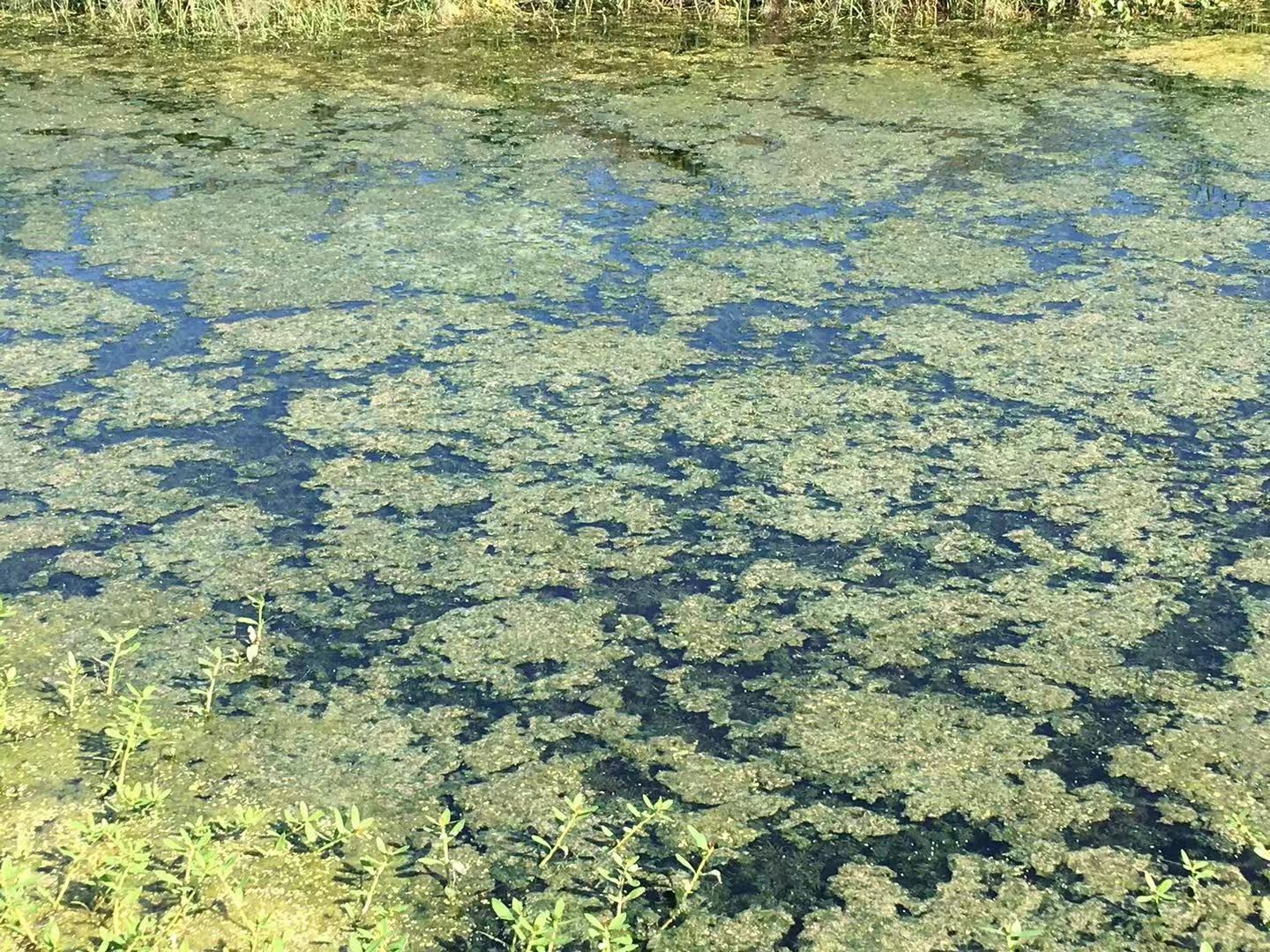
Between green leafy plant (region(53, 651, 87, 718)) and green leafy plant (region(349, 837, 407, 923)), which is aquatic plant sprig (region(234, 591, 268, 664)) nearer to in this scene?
green leafy plant (region(53, 651, 87, 718))

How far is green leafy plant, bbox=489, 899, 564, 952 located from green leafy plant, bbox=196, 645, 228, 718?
491 mm

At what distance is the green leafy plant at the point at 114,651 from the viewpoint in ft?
4.77

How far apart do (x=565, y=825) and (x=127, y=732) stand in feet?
1.55

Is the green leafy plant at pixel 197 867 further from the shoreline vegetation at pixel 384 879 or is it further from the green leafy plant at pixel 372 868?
the green leafy plant at pixel 372 868

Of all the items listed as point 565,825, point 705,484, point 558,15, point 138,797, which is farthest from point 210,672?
point 558,15

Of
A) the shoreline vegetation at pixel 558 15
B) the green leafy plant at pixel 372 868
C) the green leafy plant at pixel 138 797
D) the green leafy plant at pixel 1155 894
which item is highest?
the shoreline vegetation at pixel 558 15

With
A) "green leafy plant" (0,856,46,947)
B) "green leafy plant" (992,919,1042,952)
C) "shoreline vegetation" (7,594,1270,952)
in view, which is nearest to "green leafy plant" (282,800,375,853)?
"shoreline vegetation" (7,594,1270,952)

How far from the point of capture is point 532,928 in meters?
1.11

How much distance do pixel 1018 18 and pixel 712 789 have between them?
442cm

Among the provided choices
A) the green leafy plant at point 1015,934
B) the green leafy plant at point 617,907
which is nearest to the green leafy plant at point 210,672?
the green leafy plant at point 617,907

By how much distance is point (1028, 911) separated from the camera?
1.23 metres

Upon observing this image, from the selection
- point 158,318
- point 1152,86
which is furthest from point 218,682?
point 1152,86

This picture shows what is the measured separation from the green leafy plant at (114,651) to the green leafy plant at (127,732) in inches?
1.3

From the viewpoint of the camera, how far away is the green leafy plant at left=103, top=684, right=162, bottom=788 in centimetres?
136
